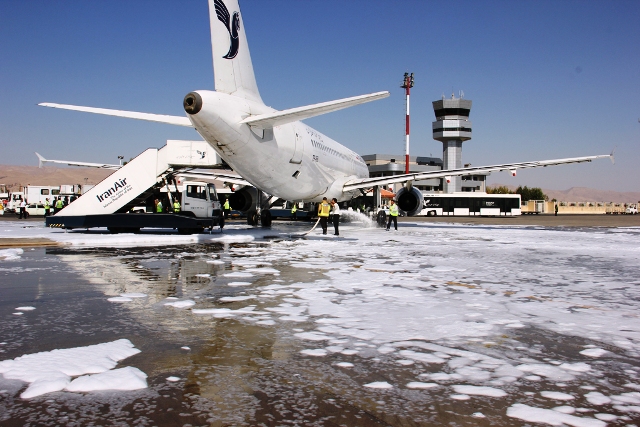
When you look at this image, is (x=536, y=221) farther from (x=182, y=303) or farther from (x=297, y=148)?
(x=182, y=303)

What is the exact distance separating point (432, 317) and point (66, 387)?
381 centimetres

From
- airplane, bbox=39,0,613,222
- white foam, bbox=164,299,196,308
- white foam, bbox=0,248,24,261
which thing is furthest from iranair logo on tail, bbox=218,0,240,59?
white foam, bbox=164,299,196,308

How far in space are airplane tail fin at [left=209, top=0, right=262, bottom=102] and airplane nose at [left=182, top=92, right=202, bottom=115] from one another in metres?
1.98

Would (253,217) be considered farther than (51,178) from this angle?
No

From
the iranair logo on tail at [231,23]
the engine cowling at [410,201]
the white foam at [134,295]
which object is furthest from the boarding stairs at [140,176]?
the white foam at [134,295]

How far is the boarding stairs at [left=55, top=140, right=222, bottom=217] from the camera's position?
19.1m

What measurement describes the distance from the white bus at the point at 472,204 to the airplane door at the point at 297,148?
1669 inches

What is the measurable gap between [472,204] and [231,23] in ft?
163

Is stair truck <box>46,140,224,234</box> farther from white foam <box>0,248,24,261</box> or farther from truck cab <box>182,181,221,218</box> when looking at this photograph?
white foam <box>0,248,24,261</box>

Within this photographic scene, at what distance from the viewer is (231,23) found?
14.4m

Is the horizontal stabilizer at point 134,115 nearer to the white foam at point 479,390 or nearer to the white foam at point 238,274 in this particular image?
the white foam at point 238,274

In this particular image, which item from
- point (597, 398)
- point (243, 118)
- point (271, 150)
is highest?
point (243, 118)

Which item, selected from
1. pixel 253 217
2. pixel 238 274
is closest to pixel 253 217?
pixel 253 217

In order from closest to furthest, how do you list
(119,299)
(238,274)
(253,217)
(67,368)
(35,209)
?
1. (67,368)
2. (119,299)
3. (238,274)
4. (253,217)
5. (35,209)
